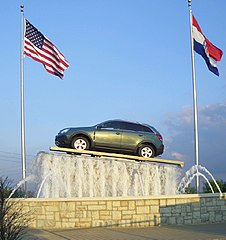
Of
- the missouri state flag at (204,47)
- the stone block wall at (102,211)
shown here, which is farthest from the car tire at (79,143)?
the missouri state flag at (204,47)

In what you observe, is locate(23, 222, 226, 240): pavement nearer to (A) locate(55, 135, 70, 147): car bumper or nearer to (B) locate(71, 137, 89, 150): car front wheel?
(B) locate(71, 137, 89, 150): car front wheel

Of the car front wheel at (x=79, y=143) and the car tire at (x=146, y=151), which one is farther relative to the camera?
the car tire at (x=146, y=151)

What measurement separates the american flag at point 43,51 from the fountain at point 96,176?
12.7 ft

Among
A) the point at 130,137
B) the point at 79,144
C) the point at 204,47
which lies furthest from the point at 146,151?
the point at 204,47

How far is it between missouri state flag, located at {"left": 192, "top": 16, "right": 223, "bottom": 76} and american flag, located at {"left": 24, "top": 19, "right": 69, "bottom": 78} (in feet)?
21.0

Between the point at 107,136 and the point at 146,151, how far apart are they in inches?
72.8

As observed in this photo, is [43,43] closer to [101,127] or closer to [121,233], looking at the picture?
[101,127]

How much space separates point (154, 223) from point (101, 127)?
15.4 feet

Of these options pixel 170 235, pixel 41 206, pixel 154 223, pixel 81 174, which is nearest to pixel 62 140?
pixel 81 174

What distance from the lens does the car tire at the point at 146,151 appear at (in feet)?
69.5

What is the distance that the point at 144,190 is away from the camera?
21.8 meters

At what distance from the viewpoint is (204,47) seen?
23234mm

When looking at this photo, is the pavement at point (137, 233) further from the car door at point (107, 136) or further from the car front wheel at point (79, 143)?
the car door at point (107, 136)

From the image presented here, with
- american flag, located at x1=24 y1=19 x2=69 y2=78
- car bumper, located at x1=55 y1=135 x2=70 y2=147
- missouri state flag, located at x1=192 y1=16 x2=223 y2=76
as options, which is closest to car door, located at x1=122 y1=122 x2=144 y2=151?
car bumper, located at x1=55 y1=135 x2=70 y2=147
